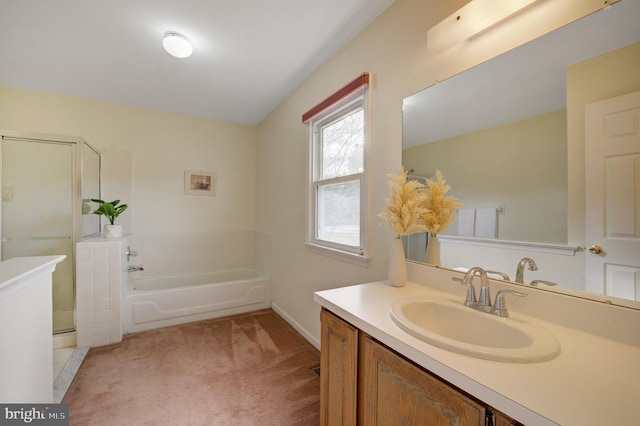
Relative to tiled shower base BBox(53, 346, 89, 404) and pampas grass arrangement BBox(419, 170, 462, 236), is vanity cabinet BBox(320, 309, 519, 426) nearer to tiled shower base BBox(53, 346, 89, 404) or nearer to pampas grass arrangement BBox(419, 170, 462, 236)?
pampas grass arrangement BBox(419, 170, 462, 236)

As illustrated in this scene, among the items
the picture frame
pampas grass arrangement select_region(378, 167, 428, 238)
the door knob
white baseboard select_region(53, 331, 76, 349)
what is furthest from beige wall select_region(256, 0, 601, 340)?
white baseboard select_region(53, 331, 76, 349)

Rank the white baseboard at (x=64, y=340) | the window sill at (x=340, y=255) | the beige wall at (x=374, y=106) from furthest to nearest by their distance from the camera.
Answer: the white baseboard at (x=64, y=340) → the window sill at (x=340, y=255) → the beige wall at (x=374, y=106)

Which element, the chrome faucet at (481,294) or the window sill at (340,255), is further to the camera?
the window sill at (340,255)

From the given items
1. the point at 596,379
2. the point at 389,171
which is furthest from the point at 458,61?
the point at 596,379

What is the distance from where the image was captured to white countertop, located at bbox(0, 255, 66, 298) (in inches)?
37.9

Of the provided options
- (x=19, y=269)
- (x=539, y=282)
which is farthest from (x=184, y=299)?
(x=539, y=282)

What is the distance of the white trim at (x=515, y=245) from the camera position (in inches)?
35.3

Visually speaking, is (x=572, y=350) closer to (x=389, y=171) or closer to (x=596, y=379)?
(x=596, y=379)

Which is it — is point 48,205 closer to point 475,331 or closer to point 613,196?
point 475,331

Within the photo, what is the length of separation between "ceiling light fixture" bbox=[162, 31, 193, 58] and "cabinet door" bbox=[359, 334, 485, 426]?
2.30 m

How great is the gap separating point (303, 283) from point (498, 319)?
1801 mm

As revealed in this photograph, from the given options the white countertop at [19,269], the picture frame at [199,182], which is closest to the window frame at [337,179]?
the white countertop at [19,269]

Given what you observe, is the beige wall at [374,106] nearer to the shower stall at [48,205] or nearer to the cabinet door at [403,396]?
the cabinet door at [403,396]

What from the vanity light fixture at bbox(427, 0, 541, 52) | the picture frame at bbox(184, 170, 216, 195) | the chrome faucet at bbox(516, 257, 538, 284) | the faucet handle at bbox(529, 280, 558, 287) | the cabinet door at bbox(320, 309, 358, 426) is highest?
the vanity light fixture at bbox(427, 0, 541, 52)
